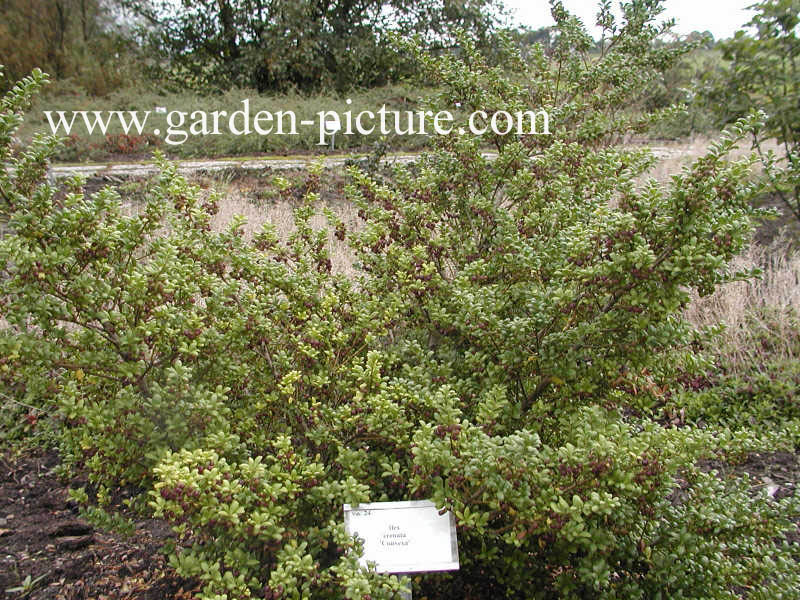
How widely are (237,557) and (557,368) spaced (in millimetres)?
1097

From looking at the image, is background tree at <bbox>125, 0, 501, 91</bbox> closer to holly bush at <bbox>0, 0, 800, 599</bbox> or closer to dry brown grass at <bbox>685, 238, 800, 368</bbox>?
dry brown grass at <bbox>685, 238, 800, 368</bbox>

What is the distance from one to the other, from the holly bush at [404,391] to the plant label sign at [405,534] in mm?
67

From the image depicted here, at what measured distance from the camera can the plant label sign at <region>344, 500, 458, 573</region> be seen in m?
1.84

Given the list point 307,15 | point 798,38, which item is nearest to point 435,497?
point 798,38

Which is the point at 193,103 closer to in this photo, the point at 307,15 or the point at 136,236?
the point at 307,15

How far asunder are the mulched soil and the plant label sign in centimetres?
89

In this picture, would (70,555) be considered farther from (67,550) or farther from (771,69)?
(771,69)

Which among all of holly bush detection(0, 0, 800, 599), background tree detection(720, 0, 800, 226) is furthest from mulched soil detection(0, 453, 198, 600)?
background tree detection(720, 0, 800, 226)

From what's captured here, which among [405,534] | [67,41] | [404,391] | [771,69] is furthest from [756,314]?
[67,41]

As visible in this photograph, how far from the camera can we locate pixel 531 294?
225cm

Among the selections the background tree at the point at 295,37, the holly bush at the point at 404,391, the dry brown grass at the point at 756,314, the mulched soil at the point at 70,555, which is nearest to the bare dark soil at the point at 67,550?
the mulched soil at the point at 70,555

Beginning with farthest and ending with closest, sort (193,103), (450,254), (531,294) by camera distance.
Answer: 1. (193,103)
2. (450,254)
3. (531,294)

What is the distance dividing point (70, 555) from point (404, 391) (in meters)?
1.62

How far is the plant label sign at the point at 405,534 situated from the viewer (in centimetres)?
184
